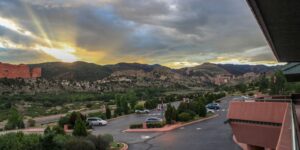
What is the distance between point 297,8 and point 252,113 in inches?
461

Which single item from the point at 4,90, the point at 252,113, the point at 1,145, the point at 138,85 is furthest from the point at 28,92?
the point at 252,113

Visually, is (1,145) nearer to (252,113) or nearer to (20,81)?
(252,113)

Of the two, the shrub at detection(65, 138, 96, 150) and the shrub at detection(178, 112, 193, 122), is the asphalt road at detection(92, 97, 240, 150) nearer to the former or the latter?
the shrub at detection(178, 112, 193, 122)

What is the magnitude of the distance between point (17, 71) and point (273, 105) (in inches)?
5005

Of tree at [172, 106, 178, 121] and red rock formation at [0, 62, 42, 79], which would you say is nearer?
tree at [172, 106, 178, 121]

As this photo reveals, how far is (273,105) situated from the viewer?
17078 mm

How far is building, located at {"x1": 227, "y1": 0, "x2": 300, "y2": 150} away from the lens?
7312 millimetres

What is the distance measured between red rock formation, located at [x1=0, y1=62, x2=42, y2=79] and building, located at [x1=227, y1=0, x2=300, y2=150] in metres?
114

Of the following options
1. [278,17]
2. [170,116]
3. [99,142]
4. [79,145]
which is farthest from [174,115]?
[278,17]

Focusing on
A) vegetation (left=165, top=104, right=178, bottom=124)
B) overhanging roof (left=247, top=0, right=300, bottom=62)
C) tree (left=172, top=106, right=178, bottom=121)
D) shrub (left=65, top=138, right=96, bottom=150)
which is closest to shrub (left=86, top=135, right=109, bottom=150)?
shrub (left=65, top=138, right=96, bottom=150)

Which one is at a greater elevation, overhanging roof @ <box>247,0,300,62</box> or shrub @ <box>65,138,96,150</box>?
overhanging roof @ <box>247,0,300,62</box>

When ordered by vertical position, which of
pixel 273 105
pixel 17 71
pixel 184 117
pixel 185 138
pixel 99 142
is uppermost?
pixel 17 71

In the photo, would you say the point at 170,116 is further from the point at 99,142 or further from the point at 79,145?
the point at 79,145

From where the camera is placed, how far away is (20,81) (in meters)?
118
